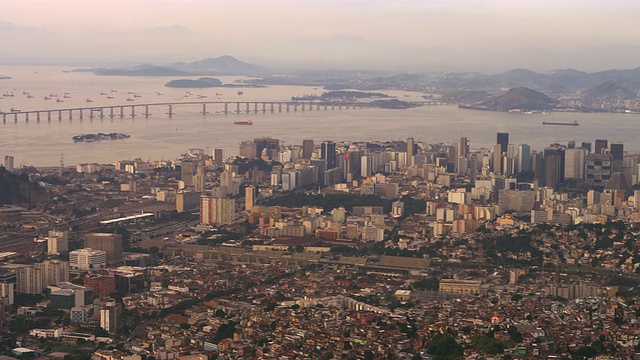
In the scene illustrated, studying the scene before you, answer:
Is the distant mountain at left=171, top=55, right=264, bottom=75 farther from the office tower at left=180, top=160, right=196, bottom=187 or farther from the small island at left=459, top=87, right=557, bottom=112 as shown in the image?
the office tower at left=180, top=160, right=196, bottom=187

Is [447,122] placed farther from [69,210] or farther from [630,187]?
[69,210]

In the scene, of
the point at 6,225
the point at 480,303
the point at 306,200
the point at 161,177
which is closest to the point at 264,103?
the point at 161,177

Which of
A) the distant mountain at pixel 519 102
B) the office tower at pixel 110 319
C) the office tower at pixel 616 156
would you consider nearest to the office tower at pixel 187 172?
the office tower at pixel 616 156

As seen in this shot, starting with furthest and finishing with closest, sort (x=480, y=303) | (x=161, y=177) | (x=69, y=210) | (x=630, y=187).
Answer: (x=161, y=177) < (x=630, y=187) < (x=69, y=210) < (x=480, y=303)

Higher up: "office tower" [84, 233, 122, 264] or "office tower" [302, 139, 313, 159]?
"office tower" [302, 139, 313, 159]

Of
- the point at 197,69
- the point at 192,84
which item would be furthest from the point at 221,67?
the point at 192,84

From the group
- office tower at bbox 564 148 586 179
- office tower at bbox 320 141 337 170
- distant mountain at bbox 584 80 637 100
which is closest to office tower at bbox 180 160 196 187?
office tower at bbox 320 141 337 170

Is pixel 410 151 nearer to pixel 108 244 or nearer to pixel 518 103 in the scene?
pixel 108 244
